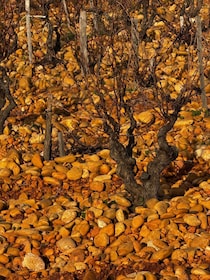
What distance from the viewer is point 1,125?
10734 mm

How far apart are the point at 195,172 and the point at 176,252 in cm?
261

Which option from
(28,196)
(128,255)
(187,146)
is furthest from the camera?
(187,146)

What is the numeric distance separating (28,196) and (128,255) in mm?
2599

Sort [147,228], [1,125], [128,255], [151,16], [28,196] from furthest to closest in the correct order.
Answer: [151,16]
[1,125]
[28,196]
[147,228]
[128,255]

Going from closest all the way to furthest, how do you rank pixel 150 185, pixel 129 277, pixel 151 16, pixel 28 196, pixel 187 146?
pixel 129 277, pixel 150 185, pixel 28 196, pixel 187 146, pixel 151 16

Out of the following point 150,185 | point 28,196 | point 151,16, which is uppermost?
point 151,16

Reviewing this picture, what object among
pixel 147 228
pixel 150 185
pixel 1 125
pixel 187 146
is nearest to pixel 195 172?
pixel 187 146

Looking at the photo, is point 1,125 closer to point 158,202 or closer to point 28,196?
point 28,196

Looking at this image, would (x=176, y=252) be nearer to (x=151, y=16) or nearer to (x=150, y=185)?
(x=150, y=185)

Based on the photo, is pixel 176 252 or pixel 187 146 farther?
pixel 187 146

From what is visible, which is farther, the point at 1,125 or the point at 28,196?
the point at 1,125

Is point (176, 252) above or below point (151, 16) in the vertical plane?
below

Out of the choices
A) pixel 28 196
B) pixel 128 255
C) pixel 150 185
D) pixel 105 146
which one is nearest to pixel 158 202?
pixel 150 185

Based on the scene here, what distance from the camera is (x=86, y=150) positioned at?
9.73 metres
